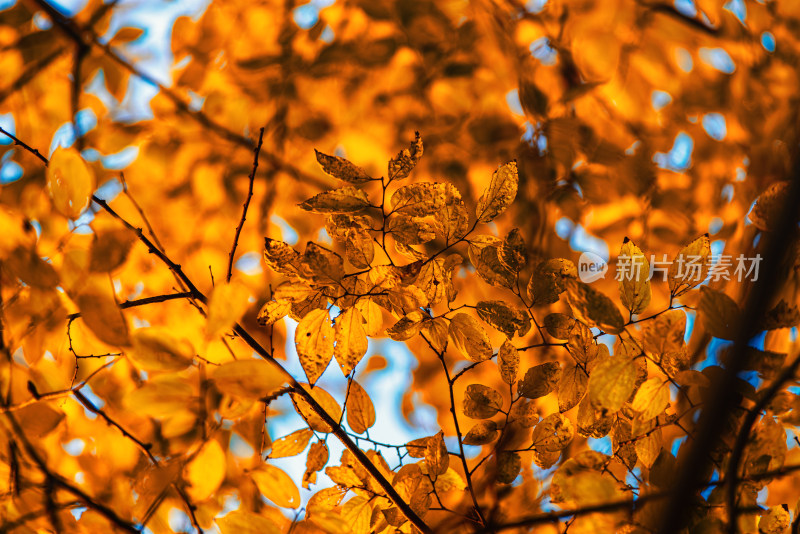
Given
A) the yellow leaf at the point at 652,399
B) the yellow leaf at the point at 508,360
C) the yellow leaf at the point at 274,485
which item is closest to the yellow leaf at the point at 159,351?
the yellow leaf at the point at 274,485

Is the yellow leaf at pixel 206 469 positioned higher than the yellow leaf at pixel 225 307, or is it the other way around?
the yellow leaf at pixel 225 307

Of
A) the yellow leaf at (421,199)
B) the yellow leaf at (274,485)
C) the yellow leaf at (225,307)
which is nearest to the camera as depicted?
the yellow leaf at (225,307)

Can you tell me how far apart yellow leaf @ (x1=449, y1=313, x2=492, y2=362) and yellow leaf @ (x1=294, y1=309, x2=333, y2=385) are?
0.53 ft

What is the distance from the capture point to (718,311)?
0.50 metres

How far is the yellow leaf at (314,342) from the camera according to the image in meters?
0.53

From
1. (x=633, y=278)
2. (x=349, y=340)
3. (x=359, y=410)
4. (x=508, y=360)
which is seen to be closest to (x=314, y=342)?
(x=349, y=340)

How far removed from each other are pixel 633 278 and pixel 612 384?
12 cm

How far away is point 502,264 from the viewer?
0.57m

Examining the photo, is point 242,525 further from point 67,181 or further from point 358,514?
point 67,181

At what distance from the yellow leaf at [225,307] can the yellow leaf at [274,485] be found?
344mm

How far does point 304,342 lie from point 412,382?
89 cm

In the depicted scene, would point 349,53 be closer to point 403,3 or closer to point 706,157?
point 403,3

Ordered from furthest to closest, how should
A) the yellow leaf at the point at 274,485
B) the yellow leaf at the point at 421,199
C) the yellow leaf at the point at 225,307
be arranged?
the yellow leaf at the point at 274,485 < the yellow leaf at the point at 421,199 < the yellow leaf at the point at 225,307

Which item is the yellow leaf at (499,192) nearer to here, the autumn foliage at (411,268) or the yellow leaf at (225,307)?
the autumn foliage at (411,268)
